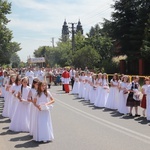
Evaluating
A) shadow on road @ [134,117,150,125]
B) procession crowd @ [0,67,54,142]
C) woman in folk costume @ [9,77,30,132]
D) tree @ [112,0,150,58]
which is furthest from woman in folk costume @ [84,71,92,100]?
tree @ [112,0,150,58]

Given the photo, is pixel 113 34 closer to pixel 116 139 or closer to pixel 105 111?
pixel 105 111

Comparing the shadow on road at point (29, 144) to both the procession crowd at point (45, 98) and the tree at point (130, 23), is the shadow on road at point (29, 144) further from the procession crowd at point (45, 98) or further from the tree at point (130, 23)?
the tree at point (130, 23)

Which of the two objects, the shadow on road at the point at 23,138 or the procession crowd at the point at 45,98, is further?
the shadow on road at the point at 23,138

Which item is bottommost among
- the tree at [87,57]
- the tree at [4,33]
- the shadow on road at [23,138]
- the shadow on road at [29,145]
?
the shadow on road at [29,145]

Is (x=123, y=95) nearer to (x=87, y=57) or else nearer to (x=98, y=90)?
(x=98, y=90)

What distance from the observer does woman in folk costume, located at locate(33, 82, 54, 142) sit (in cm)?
884

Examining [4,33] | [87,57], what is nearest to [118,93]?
[87,57]

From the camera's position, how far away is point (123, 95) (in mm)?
14734

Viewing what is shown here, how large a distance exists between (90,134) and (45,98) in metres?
1.88

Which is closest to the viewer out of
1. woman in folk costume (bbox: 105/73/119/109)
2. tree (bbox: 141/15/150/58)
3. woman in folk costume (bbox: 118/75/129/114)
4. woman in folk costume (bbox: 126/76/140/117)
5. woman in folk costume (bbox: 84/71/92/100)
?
woman in folk costume (bbox: 126/76/140/117)

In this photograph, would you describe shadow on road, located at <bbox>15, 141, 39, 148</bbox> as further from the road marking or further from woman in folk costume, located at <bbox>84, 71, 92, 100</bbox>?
woman in folk costume, located at <bbox>84, 71, 92, 100</bbox>

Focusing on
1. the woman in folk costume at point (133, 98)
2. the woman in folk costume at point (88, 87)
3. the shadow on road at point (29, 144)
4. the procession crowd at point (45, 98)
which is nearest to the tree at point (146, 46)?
the procession crowd at point (45, 98)

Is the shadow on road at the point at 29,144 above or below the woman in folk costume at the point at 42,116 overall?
below

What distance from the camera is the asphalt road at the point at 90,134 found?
336 inches
